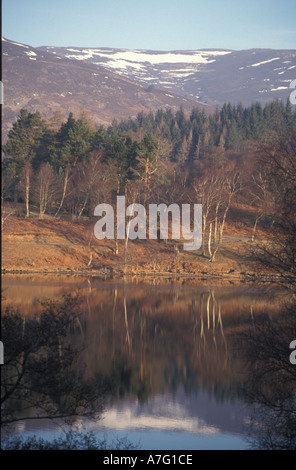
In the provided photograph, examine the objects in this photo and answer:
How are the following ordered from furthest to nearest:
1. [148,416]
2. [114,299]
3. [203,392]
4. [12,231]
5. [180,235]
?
[180,235], [12,231], [114,299], [203,392], [148,416]

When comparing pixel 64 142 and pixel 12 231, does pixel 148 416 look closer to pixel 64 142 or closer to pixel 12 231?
pixel 12 231

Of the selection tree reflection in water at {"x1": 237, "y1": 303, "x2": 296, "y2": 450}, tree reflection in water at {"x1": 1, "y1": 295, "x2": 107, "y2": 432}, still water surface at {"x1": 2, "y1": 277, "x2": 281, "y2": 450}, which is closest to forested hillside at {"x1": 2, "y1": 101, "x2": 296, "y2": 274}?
still water surface at {"x1": 2, "y1": 277, "x2": 281, "y2": 450}

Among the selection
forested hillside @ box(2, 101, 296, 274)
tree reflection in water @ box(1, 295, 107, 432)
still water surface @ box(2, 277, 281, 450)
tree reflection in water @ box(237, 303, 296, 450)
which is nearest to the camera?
tree reflection in water @ box(1, 295, 107, 432)

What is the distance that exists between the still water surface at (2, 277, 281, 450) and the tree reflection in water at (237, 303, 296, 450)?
0.73m

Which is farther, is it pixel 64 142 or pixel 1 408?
pixel 64 142

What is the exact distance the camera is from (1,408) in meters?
12.3

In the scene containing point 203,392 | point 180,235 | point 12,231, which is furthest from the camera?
point 180,235

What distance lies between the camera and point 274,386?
17.5 metres

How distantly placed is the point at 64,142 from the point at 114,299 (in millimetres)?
31362

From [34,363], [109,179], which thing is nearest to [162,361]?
[34,363]

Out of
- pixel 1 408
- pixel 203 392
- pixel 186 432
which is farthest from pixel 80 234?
pixel 1 408

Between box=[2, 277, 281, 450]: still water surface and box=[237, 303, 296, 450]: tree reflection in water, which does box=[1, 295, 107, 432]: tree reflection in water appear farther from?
box=[237, 303, 296, 450]: tree reflection in water

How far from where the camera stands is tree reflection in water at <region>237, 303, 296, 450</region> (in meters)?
15.9
